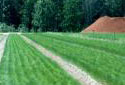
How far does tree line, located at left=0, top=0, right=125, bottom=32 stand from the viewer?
106 metres

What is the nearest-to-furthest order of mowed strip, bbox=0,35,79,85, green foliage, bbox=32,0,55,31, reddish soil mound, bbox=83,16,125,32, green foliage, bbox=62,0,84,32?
mowed strip, bbox=0,35,79,85 < reddish soil mound, bbox=83,16,125,32 < green foliage, bbox=62,0,84,32 < green foliage, bbox=32,0,55,31

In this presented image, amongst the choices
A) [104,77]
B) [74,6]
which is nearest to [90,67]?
[104,77]

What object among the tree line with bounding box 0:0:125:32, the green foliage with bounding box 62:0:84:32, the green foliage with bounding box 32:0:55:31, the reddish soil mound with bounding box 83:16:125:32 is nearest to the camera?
the reddish soil mound with bounding box 83:16:125:32

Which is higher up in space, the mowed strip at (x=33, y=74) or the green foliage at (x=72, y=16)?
the green foliage at (x=72, y=16)

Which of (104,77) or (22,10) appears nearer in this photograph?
(104,77)

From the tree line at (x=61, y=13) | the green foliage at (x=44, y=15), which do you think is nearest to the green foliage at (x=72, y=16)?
the tree line at (x=61, y=13)

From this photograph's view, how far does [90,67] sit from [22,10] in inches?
4070

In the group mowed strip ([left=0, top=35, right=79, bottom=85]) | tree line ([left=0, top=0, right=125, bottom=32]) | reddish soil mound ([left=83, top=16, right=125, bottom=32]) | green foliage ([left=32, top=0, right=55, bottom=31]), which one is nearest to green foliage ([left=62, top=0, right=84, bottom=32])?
tree line ([left=0, top=0, right=125, bottom=32])

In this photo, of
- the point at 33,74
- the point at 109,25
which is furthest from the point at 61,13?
the point at 33,74

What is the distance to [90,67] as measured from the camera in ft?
69.3

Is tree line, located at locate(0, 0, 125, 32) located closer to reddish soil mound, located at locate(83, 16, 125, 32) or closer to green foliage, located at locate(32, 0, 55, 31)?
green foliage, located at locate(32, 0, 55, 31)

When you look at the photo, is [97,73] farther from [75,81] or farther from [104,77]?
[75,81]

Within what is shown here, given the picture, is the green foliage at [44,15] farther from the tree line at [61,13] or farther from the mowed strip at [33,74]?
the mowed strip at [33,74]

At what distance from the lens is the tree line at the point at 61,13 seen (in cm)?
10606
